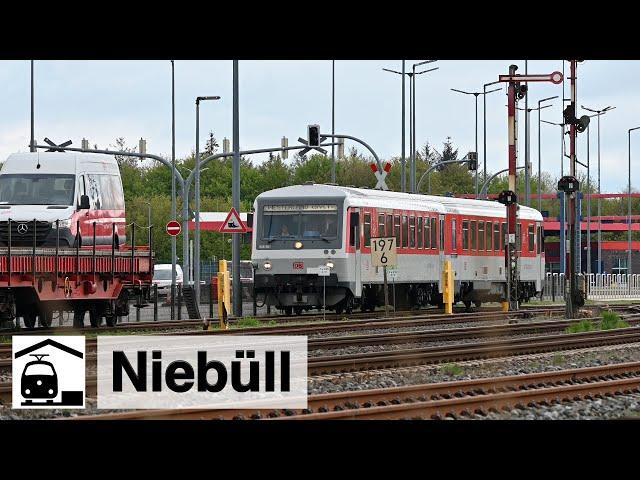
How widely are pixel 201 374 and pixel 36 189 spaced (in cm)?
1321

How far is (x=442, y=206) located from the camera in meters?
42.8

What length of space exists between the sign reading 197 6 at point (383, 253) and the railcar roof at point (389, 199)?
2114 mm

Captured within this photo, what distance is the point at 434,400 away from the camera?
16.0m

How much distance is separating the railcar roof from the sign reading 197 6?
83.2 inches

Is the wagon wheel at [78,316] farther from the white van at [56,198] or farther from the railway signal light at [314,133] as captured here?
the railway signal light at [314,133]

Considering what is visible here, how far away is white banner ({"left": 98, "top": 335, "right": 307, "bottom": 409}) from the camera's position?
15977 millimetres

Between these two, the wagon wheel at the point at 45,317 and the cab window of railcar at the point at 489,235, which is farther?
the cab window of railcar at the point at 489,235

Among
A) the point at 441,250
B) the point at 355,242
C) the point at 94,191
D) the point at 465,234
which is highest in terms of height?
the point at 94,191

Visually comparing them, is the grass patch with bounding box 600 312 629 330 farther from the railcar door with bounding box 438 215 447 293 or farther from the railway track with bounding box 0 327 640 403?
the railcar door with bounding box 438 215 447 293

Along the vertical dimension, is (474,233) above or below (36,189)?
below

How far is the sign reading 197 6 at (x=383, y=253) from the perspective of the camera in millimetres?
34469

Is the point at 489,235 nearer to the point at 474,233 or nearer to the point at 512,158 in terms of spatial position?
the point at 474,233

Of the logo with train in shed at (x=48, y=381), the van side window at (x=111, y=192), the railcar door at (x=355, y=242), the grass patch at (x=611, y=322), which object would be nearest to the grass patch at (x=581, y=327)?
the grass patch at (x=611, y=322)

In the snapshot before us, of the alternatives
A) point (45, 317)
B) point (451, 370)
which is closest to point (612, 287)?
point (45, 317)
